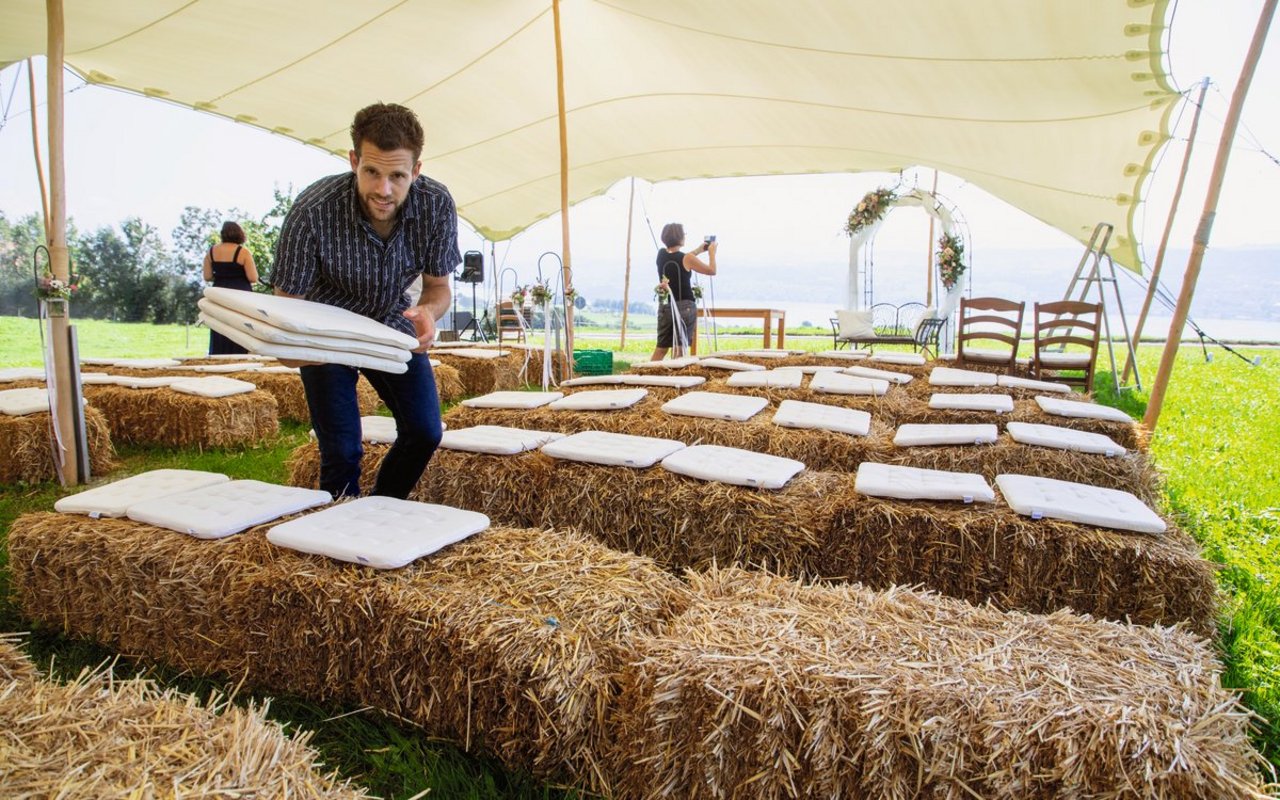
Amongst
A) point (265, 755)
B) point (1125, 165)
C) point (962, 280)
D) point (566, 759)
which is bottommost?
point (566, 759)

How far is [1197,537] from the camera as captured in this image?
111 inches

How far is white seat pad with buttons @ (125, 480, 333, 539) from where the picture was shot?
1773mm

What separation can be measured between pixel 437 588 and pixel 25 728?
2.34 ft

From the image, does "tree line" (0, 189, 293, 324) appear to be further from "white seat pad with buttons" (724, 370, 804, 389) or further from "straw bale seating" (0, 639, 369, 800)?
"straw bale seating" (0, 639, 369, 800)

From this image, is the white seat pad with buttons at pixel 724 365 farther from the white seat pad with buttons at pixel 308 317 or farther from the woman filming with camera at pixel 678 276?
the white seat pad with buttons at pixel 308 317

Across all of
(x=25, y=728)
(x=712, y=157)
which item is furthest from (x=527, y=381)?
(x=25, y=728)

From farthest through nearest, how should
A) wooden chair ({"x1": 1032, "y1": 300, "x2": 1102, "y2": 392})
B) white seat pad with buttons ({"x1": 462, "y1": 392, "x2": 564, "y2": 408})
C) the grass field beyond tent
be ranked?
wooden chair ({"x1": 1032, "y1": 300, "x2": 1102, "y2": 392}) → white seat pad with buttons ({"x1": 462, "y1": 392, "x2": 564, "y2": 408}) → the grass field beyond tent

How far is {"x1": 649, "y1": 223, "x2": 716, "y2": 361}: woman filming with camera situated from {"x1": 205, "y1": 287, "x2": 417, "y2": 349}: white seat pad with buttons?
16.0ft

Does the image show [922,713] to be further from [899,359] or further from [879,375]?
[899,359]

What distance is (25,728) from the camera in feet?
2.93

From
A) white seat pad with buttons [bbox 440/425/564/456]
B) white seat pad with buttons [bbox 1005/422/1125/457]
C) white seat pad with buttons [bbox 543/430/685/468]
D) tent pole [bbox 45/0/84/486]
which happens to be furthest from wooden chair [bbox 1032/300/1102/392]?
tent pole [bbox 45/0/84/486]

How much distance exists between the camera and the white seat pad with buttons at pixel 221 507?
177cm

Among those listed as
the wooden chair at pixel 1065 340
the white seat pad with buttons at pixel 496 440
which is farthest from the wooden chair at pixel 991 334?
the white seat pad with buttons at pixel 496 440

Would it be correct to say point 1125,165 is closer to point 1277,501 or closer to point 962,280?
point 962,280
